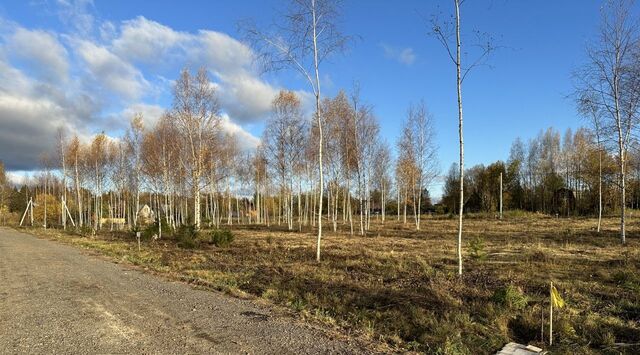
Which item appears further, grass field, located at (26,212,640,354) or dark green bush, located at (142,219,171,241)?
dark green bush, located at (142,219,171,241)

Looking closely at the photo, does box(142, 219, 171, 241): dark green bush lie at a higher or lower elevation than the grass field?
lower

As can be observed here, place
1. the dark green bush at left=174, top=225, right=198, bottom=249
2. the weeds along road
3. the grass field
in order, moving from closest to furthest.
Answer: the weeds along road
the grass field
the dark green bush at left=174, top=225, right=198, bottom=249

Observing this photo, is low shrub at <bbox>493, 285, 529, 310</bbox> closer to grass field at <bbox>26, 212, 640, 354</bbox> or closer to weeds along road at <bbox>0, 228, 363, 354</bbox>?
grass field at <bbox>26, 212, 640, 354</bbox>

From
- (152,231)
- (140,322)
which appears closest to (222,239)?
(152,231)

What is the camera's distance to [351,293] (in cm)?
885

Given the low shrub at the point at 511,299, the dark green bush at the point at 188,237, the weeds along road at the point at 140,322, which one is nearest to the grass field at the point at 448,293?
the low shrub at the point at 511,299

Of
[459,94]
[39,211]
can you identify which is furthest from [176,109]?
[39,211]

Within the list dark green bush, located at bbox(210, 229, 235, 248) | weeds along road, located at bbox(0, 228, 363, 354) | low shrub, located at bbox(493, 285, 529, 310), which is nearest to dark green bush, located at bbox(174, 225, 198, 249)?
dark green bush, located at bbox(210, 229, 235, 248)

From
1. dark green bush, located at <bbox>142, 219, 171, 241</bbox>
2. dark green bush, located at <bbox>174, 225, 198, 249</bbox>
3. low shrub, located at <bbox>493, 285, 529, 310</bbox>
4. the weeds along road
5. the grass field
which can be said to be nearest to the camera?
the weeds along road

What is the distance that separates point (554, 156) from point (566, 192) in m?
5.34

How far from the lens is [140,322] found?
22.1 feet

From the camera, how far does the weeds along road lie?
5.53 m

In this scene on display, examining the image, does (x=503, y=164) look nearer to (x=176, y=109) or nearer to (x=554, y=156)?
(x=554, y=156)

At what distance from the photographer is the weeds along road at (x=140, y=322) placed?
5.53 meters
